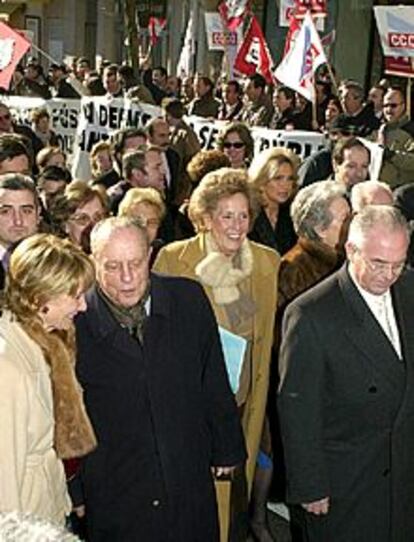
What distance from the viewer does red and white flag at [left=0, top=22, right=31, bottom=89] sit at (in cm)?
902

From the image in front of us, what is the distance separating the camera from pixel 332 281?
3.73m

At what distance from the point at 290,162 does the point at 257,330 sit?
1794 mm

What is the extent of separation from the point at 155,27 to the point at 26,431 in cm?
2348

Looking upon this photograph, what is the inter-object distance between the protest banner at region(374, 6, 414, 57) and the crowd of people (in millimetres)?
5080

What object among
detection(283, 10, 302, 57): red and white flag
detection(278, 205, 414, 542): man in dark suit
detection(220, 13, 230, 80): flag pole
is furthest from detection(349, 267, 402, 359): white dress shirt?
detection(220, 13, 230, 80): flag pole

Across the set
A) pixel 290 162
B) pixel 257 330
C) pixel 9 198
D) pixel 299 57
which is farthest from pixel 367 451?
pixel 299 57

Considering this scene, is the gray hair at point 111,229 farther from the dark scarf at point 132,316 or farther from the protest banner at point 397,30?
the protest banner at point 397,30

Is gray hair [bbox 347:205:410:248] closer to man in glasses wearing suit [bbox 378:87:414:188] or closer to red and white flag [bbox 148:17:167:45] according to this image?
man in glasses wearing suit [bbox 378:87:414:188]

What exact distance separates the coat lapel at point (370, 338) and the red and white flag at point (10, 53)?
6.12 meters

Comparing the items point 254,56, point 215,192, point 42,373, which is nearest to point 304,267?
point 215,192

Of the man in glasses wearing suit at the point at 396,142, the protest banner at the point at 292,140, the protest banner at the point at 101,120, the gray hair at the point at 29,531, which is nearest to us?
the gray hair at the point at 29,531

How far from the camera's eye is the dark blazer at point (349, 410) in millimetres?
3617

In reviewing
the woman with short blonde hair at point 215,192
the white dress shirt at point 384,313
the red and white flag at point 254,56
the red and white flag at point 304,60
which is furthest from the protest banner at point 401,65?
the white dress shirt at point 384,313

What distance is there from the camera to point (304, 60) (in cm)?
970
